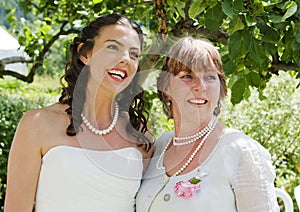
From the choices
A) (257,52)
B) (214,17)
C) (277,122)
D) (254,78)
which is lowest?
(277,122)

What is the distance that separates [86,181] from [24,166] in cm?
20

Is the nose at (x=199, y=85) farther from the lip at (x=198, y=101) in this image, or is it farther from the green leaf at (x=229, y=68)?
the green leaf at (x=229, y=68)

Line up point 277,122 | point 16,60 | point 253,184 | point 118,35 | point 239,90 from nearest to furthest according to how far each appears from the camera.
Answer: point 253,184
point 118,35
point 239,90
point 16,60
point 277,122

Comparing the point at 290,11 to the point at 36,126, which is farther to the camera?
the point at 36,126

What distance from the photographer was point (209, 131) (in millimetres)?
1945

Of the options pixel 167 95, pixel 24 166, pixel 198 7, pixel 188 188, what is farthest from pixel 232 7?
pixel 24 166

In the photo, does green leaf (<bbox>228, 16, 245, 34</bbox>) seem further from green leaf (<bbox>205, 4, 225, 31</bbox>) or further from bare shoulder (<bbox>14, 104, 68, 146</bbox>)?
bare shoulder (<bbox>14, 104, 68, 146</bbox>)

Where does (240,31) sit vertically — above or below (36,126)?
above

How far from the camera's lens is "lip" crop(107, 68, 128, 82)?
6.48ft

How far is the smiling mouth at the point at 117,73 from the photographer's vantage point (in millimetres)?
1976

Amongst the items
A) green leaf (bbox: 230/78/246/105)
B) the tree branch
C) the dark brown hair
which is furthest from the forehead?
the tree branch

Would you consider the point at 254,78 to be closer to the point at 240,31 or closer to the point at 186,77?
the point at 240,31

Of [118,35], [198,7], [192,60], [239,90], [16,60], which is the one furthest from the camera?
[16,60]

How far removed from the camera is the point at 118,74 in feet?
6.53
